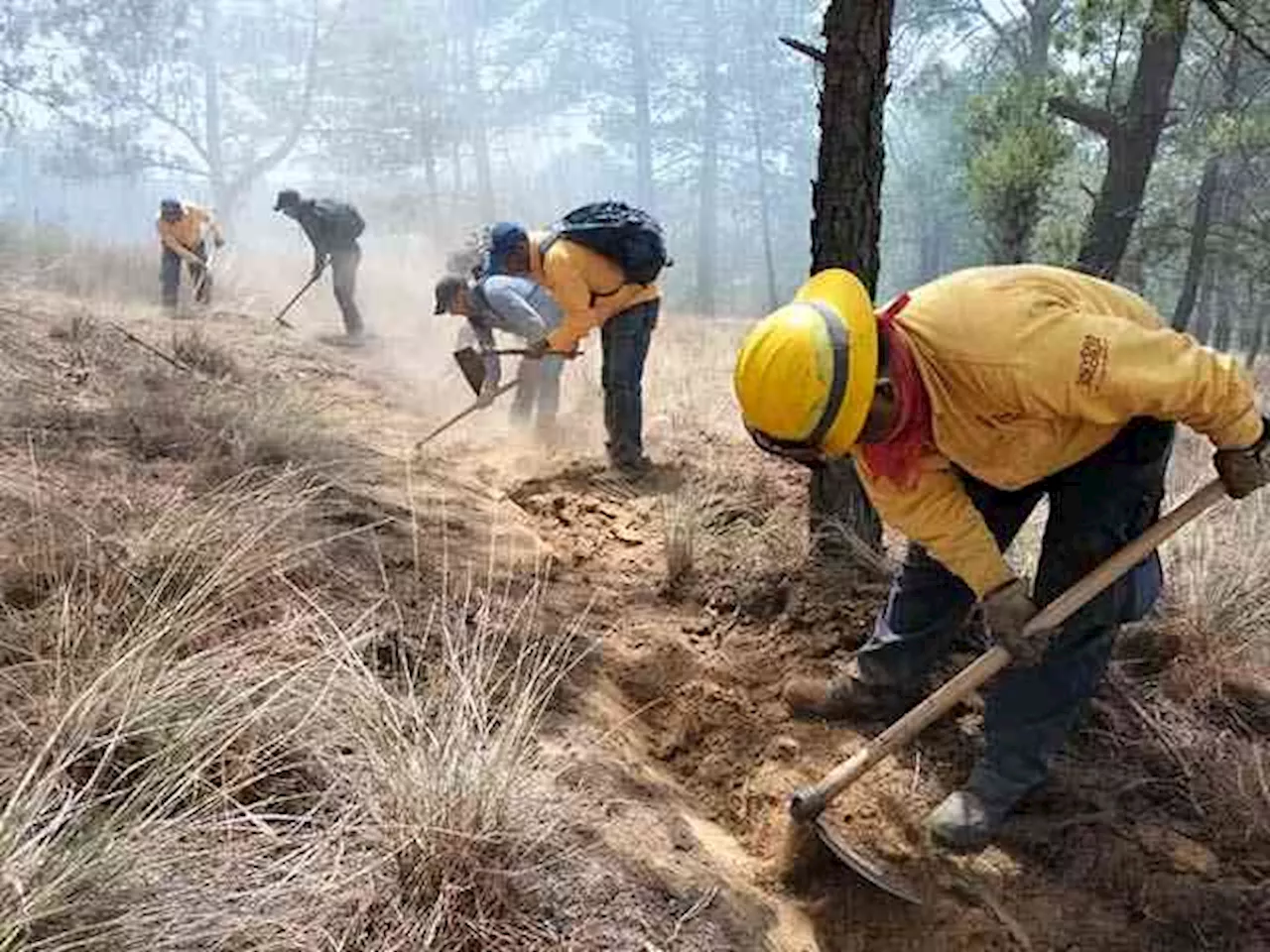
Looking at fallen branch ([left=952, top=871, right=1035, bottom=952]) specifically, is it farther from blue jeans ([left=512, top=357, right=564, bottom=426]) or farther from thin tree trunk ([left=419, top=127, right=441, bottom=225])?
thin tree trunk ([left=419, top=127, right=441, bottom=225])

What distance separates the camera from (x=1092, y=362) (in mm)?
2199

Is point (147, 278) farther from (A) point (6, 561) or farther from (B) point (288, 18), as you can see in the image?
(B) point (288, 18)

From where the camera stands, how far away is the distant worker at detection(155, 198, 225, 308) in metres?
10.6

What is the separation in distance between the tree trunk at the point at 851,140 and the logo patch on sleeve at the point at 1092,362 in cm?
146

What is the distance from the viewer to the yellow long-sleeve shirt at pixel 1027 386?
86.6 inches

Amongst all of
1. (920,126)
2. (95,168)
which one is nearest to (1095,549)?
(95,168)

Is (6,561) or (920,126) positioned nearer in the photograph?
(6,561)

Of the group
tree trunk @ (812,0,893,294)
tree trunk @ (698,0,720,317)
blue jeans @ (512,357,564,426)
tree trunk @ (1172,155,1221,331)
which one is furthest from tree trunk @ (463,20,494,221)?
tree trunk @ (812,0,893,294)

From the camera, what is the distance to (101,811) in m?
1.83

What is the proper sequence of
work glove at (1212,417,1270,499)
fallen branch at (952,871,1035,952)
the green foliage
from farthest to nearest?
1. the green foliage
2. fallen branch at (952,871,1035,952)
3. work glove at (1212,417,1270,499)

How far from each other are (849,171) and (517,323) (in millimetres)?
2020

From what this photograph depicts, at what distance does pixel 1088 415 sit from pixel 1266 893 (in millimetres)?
1182

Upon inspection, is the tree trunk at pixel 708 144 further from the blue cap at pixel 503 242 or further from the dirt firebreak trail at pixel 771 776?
the dirt firebreak trail at pixel 771 776

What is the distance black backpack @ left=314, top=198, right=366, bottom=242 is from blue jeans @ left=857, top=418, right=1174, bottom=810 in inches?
352
